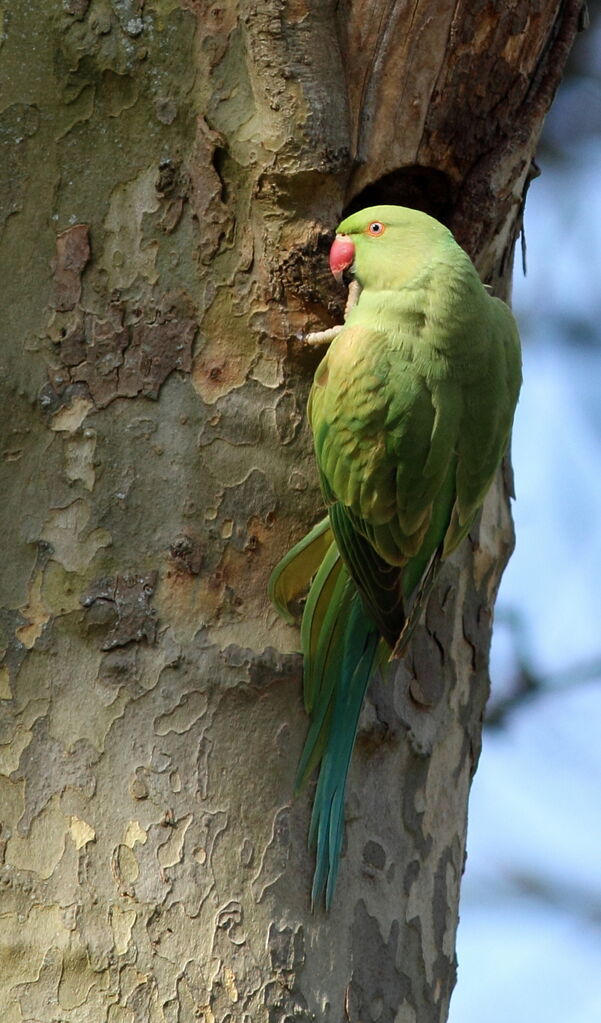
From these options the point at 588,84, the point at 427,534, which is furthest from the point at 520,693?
the point at 427,534

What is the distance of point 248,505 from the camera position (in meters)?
2.28

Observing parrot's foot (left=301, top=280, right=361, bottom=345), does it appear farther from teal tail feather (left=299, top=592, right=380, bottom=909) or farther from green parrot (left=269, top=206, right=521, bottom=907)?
teal tail feather (left=299, top=592, right=380, bottom=909)

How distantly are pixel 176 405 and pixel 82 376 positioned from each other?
18 centimetres

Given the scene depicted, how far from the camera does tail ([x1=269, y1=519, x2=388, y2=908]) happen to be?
7.17 ft

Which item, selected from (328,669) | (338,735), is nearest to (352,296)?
(328,669)

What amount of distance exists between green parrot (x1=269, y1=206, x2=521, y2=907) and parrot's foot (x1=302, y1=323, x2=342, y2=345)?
0.04 meters

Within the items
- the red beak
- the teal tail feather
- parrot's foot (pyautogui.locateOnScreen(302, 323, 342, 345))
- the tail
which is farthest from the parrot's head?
the teal tail feather

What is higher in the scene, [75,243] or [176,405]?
[75,243]

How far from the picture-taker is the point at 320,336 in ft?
7.75

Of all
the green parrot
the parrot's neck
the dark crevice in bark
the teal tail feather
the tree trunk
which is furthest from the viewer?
the dark crevice in bark

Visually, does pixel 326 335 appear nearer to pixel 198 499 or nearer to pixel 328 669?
pixel 198 499

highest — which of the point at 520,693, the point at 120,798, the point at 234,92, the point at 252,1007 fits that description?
the point at 520,693

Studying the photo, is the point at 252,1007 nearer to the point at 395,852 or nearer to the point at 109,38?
the point at 395,852

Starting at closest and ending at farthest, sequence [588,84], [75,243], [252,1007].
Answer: [252,1007], [75,243], [588,84]
